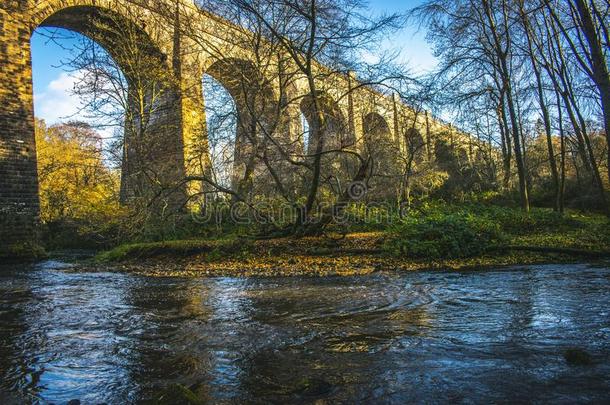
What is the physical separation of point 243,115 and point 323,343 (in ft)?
27.6

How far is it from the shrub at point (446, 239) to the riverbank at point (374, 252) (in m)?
0.02

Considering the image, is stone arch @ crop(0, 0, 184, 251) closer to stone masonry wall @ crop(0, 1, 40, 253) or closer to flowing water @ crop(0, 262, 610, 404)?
stone masonry wall @ crop(0, 1, 40, 253)

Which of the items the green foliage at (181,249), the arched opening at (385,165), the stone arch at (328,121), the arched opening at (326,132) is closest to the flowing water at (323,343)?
the green foliage at (181,249)

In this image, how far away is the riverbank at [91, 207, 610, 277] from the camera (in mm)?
8000

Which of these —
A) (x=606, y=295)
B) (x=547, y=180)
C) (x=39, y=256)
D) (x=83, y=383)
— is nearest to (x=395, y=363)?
(x=83, y=383)

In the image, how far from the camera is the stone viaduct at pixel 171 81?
10531mm

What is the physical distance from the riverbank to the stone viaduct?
2.27 m

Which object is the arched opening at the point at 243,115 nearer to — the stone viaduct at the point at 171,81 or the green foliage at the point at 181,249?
the stone viaduct at the point at 171,81

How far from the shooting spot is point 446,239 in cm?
865

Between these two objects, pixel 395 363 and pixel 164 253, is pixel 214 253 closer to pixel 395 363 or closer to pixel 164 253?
pixel 164 253

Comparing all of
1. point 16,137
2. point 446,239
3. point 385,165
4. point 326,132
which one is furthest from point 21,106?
point 385,165

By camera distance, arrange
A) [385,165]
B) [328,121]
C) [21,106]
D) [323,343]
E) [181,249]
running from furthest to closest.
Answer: [385,165] < [21,106] < [328,121] < [181,249] < [323,343]

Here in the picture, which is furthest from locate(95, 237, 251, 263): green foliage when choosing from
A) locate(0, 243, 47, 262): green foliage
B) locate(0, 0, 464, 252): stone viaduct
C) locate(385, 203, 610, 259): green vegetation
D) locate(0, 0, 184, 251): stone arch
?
locate(385, 203, 610, 259): green vegetation

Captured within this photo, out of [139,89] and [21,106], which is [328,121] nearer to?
[139,89]
